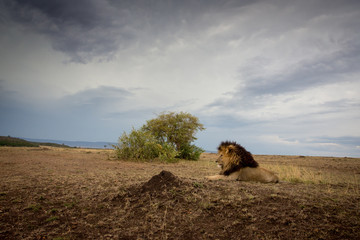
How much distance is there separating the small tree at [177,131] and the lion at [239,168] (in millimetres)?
13992

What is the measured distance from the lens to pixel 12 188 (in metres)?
6.62

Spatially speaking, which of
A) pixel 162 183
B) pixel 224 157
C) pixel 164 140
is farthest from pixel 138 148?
pixel 162 183

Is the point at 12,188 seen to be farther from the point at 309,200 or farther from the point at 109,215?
the point at 309,200

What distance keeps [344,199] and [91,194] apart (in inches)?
246

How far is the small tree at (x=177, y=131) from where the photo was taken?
71.9 feet

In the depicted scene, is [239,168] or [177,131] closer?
[239,168]

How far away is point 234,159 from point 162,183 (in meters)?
3.13

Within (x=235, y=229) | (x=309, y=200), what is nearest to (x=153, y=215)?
(x=235, y=229)

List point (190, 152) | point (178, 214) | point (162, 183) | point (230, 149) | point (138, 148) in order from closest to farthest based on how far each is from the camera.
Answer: point (178, 214) < point (162, 183) < point (230, 149) < point (138, 148) < point (190, 152)

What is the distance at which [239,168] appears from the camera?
7496 mm

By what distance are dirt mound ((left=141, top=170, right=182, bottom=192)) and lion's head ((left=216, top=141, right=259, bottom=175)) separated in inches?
105

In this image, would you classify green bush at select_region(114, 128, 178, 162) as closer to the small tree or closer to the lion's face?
the small tree

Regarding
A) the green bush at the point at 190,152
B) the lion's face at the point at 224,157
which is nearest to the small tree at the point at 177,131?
the green bush at the point at 190,152

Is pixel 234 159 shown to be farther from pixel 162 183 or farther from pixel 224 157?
pixel 162 183
